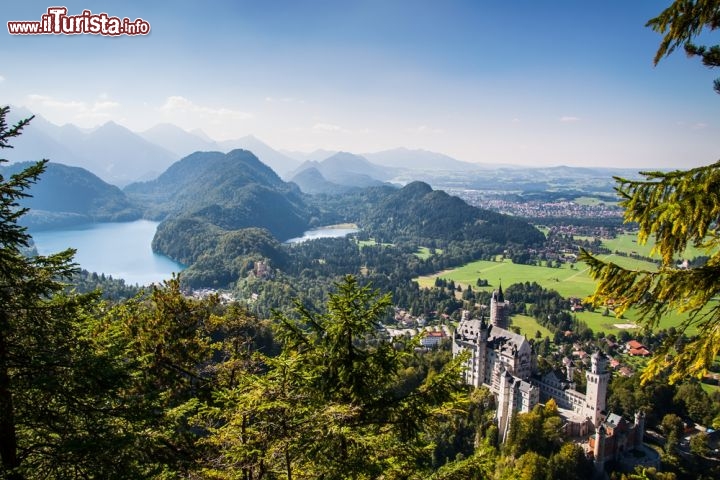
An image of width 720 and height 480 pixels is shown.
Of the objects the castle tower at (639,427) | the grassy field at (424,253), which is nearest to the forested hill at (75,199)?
the grassy field at (424,253)

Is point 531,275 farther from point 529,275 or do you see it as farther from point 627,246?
point 627,246

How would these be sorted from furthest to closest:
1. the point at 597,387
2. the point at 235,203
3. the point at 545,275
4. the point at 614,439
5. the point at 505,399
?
the point at 235,203, the point at 545,275, the point at 505,399, the point at 597,387, the point at 614,439

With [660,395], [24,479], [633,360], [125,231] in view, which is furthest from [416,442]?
[125,231]

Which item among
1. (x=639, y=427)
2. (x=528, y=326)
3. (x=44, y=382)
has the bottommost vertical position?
(x=528, y=326)

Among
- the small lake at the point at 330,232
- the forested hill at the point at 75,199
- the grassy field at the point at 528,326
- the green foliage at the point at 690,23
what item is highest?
the green foliage at the point at 690,23

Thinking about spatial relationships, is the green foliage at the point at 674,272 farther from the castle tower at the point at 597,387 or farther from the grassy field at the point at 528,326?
the grassy field at the point at 528,326

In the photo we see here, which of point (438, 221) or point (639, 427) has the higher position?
point (438, 221)

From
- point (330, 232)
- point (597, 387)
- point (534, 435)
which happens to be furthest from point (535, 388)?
point (330, 232)
